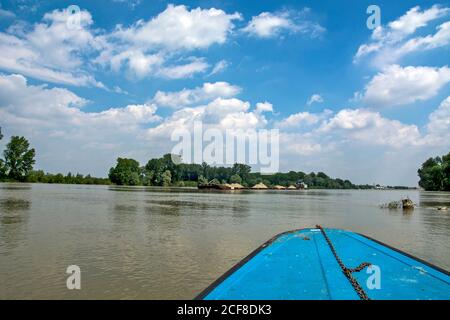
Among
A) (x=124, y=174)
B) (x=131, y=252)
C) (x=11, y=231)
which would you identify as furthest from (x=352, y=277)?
(x=124, y=174)

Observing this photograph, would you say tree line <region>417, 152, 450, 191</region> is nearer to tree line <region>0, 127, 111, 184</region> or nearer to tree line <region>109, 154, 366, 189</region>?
tree line <region>109, 154, 366, 189</region>

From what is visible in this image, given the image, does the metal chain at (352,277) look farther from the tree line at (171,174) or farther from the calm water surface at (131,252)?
the tree line at (171,174)

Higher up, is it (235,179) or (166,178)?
(166,178)

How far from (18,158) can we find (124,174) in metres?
32.9

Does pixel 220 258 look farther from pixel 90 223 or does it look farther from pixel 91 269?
pixel 90 223

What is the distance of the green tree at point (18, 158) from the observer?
82.7 metres

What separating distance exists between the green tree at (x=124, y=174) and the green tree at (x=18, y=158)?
27773 mm

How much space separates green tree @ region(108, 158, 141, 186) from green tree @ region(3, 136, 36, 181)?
91.1 feet

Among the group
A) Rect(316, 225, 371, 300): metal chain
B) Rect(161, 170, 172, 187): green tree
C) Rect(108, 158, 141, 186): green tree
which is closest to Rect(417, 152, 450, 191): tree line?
Rect(161, 170, 172, 187): green tree

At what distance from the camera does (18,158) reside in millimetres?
83875

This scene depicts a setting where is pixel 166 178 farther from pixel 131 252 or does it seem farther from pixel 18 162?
pixel 131 252

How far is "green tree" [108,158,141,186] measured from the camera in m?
110

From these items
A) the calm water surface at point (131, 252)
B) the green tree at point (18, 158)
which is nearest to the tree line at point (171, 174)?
the green tree at point (18, 158)
